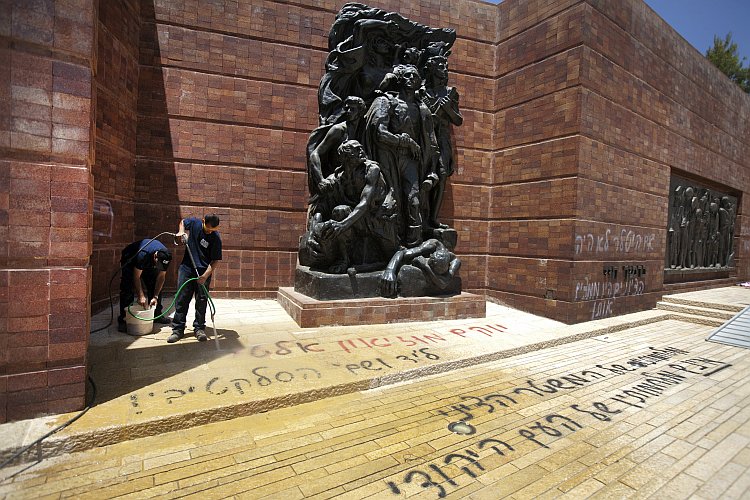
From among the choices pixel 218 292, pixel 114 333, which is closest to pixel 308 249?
pixel 218 292

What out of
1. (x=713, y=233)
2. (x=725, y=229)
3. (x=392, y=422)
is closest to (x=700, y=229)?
(x=713, y=233)

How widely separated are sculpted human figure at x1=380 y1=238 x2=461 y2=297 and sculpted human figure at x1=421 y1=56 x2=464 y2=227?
0.77 m

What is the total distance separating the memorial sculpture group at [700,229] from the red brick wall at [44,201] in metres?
11.7

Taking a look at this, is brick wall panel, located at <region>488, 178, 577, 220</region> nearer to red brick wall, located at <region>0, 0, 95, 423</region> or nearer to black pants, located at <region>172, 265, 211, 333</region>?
black pants, located at <region>172, 265, 211, 333</region>

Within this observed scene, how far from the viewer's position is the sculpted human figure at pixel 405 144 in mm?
6719

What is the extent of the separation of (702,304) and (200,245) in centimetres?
1025

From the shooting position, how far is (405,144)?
6770 millimetres

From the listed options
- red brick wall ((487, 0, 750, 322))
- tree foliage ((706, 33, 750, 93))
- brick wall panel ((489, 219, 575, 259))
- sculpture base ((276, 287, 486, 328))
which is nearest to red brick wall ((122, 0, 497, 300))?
sculpture base ((276, 287, 486, 328))

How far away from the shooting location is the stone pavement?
7.92 feet

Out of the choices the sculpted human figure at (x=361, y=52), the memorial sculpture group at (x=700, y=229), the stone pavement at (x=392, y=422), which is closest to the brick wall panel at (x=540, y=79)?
the sculpted human figure at (x=361, y=52)

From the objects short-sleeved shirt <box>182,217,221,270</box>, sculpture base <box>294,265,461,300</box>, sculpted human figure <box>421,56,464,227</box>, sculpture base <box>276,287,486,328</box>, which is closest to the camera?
short-sleeved shirt <box>182,217,221,270</box>

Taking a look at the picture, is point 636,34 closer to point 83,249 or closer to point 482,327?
point 482,327

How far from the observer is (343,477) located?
2.45 m

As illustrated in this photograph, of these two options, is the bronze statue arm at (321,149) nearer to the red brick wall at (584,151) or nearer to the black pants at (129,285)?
the black pants at (129,285)
